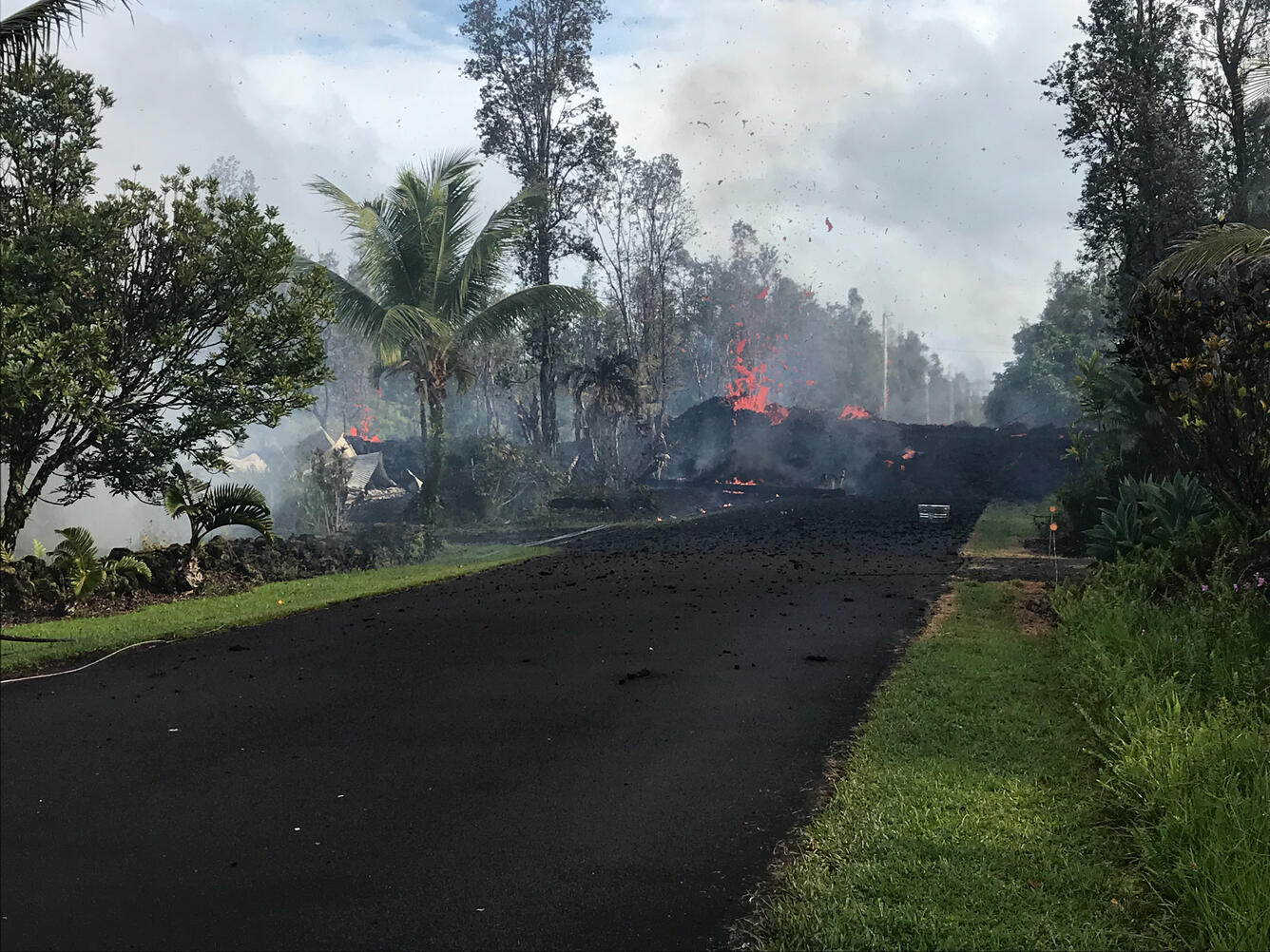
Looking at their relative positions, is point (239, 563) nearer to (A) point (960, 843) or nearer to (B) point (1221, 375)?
(A) point (960, 843)

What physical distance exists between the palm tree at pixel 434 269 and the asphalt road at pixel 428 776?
12.1 metres

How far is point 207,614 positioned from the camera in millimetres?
10625

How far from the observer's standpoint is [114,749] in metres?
5.84

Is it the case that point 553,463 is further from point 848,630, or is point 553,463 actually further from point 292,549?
point 848,630

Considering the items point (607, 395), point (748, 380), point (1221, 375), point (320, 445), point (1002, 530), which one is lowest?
point (1002, 530)

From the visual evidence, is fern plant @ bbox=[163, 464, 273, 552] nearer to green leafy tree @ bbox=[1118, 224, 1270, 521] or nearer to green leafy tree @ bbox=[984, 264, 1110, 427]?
green leafy tree @ bbox=[1118, 224, 1270, 521]

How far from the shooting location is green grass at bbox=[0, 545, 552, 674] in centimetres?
869

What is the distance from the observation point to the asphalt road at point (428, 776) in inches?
155

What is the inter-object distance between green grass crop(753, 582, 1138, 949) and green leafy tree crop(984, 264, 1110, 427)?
40.9 metres

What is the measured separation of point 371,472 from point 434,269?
14721 millimetres

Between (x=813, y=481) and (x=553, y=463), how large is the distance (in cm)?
1542

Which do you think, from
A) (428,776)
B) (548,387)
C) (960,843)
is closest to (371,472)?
(548,387)

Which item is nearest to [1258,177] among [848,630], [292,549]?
[848,630]

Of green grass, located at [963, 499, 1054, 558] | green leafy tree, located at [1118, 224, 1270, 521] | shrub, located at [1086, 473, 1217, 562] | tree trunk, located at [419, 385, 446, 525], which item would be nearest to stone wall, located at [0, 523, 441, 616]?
tree trunk, located at [419, 385, 446, 525]
